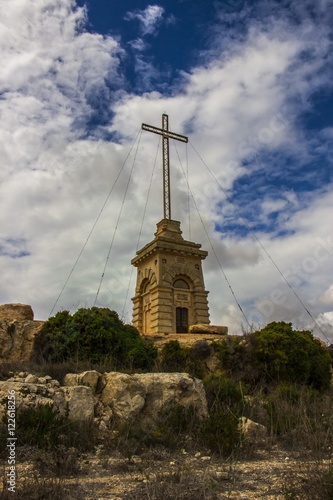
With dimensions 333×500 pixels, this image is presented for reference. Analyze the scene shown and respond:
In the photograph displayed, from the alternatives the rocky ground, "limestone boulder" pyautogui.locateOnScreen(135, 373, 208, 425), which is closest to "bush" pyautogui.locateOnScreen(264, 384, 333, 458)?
the rocky ground

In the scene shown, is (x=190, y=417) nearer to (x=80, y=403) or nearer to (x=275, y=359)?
(x=80, y=403)

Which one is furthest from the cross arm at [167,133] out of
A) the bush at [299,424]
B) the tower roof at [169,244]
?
the bush at [299,424]

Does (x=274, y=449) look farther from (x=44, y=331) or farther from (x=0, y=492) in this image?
(x=44, y=331)

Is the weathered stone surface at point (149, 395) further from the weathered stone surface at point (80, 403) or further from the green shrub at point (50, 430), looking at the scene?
the green shrub at point (50, 430)

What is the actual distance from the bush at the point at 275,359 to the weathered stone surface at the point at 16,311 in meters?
8.63

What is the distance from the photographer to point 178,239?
87.0 ft

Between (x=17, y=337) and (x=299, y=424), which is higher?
(x=17, y=337)

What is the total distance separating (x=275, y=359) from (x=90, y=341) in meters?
7.78

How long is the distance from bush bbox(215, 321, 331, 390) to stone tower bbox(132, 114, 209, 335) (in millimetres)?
6610

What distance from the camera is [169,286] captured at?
24328 mm

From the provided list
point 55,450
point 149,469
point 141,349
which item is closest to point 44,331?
point 141,349

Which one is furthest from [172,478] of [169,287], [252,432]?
[169,287]

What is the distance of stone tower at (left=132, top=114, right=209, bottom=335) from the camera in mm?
23891

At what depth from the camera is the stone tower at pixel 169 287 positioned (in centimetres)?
2388
